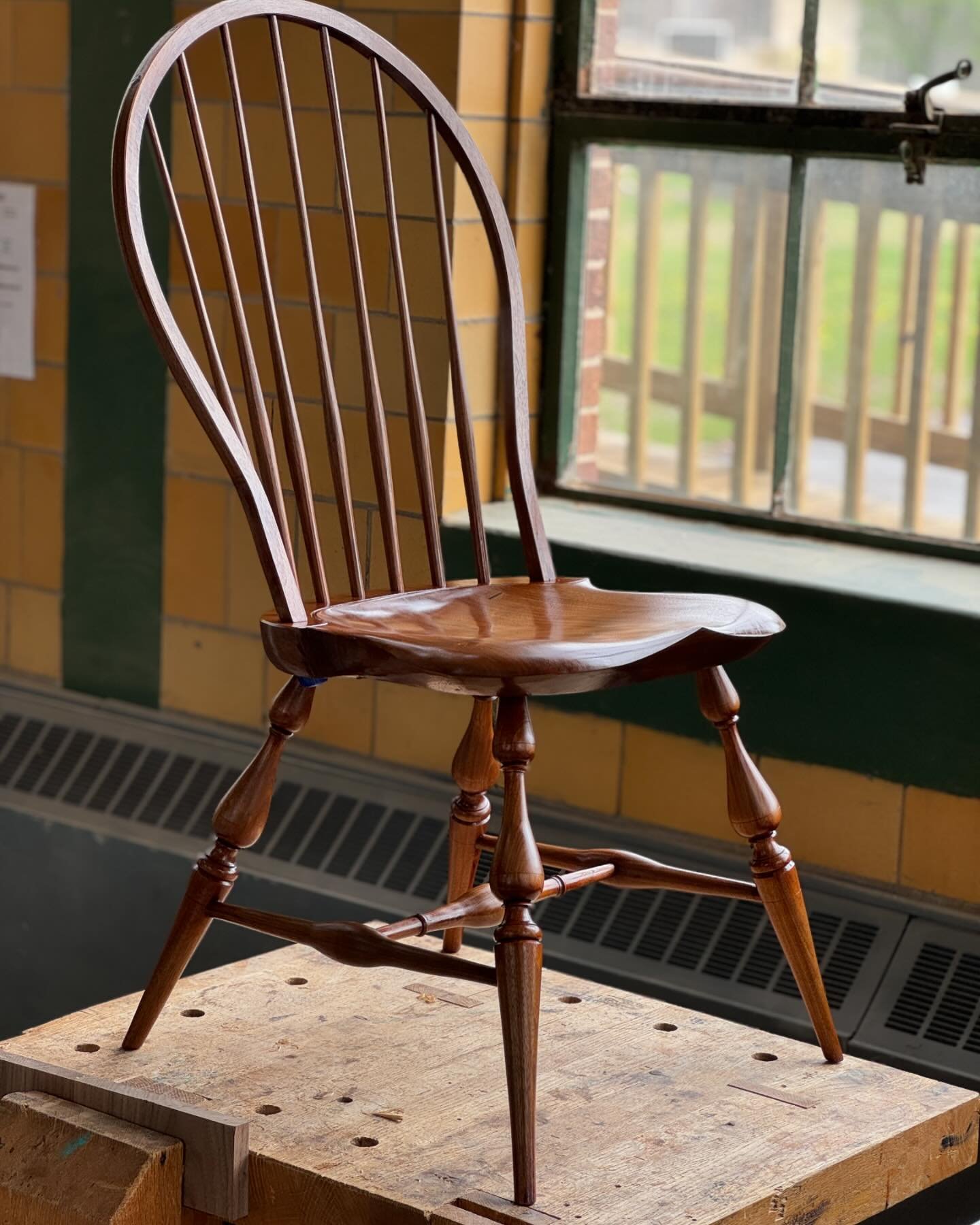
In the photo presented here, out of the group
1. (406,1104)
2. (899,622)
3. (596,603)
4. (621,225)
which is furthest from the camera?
(621,225)

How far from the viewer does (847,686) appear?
2.32 m

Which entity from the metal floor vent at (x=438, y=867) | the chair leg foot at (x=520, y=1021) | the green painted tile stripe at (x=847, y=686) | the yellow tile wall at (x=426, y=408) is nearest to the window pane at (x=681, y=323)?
the yellow tile wall at (x=426, y=408)

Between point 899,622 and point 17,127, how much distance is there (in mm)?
1670

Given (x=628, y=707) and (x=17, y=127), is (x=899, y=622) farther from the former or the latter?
(x=17, y=127)

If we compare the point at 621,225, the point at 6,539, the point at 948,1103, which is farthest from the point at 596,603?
the point at 6,539

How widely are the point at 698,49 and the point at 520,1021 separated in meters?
1.52

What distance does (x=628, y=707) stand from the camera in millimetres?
2496

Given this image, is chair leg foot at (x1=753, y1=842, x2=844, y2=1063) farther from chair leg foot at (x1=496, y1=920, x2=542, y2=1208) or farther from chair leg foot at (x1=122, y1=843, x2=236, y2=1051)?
chair leg foot at (x1=122, y1=843, x2=236, y2=1051)

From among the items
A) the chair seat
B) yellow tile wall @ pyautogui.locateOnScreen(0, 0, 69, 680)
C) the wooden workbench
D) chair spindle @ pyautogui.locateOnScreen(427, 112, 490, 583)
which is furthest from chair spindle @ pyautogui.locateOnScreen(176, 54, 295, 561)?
yellow tile wall @ pyautogui.locateOnScreen(0, 0, 69, 680)

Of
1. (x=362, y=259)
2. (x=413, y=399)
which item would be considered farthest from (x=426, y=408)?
(x=413, y=399)

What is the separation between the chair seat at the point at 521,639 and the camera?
1.58 meters

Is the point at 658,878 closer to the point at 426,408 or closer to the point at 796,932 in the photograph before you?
the point at 796,932

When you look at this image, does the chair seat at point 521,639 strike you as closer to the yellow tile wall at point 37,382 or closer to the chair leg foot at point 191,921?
the chair leg foot at point 191,921

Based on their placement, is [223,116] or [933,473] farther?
[223,116]
